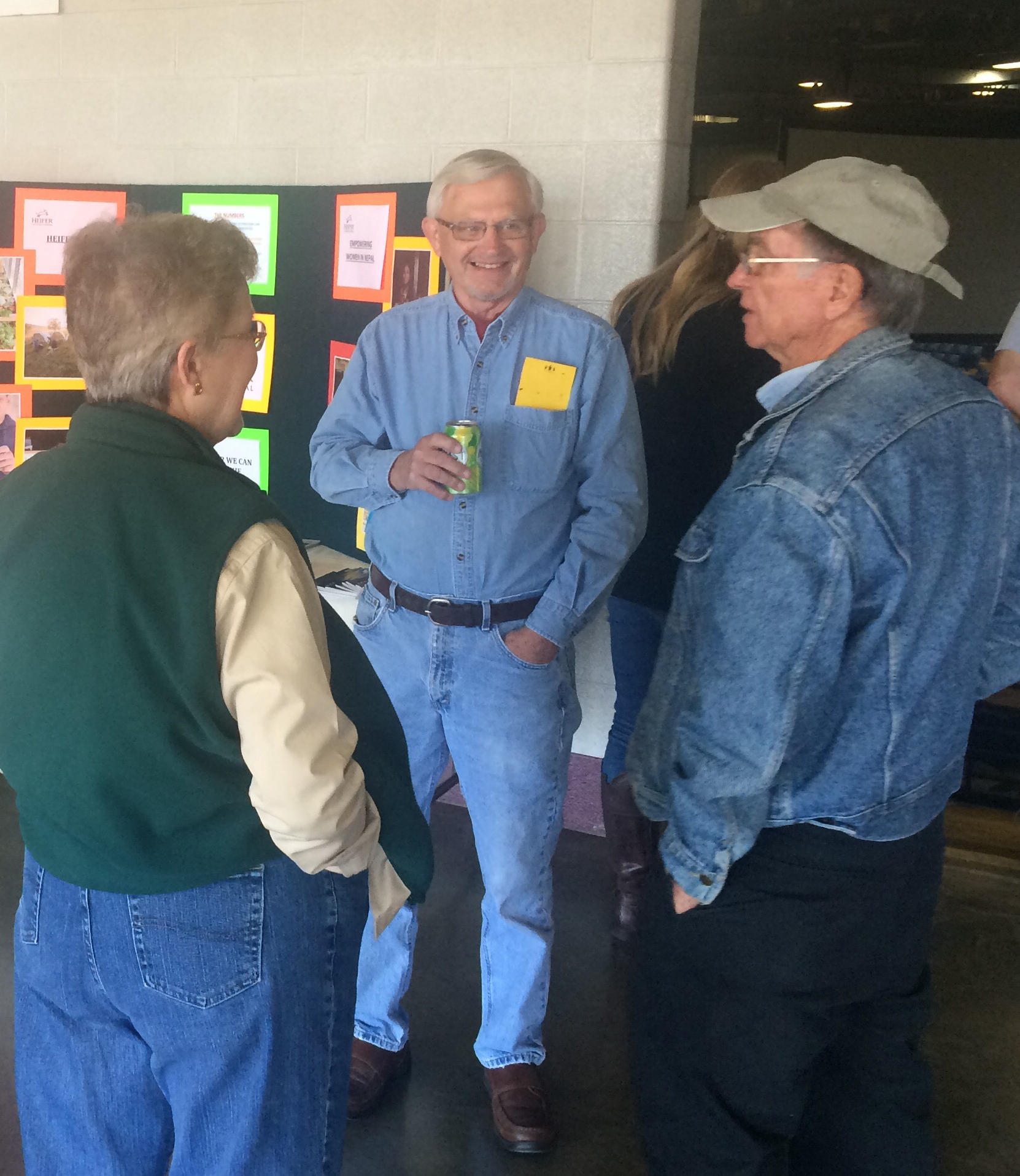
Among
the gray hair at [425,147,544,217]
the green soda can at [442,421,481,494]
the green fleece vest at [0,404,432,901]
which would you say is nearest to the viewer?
the green fleece vest at [0,404,432,901]

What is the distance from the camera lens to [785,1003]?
53.3 inches


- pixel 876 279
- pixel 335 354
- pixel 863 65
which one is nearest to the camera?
pixel 876 279

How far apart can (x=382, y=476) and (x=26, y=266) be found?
80.1 inches

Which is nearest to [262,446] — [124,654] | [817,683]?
[124,654]

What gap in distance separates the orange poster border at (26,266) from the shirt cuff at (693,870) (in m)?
2.88

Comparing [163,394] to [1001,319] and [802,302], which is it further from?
[1001,319]

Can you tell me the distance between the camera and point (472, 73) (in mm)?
2850

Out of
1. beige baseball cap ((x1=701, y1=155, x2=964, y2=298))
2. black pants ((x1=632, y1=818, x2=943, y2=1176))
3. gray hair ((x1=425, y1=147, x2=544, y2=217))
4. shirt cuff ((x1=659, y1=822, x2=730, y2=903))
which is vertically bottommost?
black pants ((x1=632, y1=818, x2=943, y2=1176))

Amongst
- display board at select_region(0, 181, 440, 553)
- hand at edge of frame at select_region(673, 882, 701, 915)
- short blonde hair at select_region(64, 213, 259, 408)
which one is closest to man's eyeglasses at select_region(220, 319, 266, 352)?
short blonde hair at select_region(64, 213, 259, 408)

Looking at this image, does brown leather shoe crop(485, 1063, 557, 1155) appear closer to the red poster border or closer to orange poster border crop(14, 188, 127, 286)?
the red poster border

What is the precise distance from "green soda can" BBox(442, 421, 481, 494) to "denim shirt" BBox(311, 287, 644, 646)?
162mm

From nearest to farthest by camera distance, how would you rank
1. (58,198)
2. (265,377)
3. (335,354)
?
(335,354) < (265,377) < (58,198)

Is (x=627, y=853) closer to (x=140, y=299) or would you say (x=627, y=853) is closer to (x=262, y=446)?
(x=262, y=446)

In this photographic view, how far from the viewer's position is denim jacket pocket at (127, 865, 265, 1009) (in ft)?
3.75
